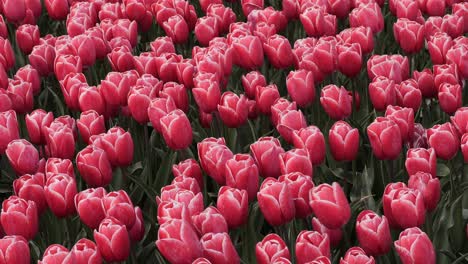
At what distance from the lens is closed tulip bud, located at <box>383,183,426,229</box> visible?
2.15 m

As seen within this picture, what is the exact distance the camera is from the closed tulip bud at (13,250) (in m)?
2.10

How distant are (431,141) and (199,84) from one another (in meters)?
0.85

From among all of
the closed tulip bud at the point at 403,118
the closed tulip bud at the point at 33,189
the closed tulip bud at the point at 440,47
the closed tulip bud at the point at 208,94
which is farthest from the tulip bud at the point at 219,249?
the closed tulip bud at the point at 440,47

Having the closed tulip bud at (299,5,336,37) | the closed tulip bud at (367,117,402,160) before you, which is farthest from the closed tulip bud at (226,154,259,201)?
the closed tulip bud at (299,5,336,37)

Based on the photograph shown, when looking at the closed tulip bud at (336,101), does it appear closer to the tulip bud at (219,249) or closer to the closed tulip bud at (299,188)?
the closed tulip bud at (299,188)

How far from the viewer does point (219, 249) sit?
79.3 inches

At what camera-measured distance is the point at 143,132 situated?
3248mm

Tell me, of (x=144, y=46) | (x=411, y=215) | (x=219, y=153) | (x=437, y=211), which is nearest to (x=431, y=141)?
(x=437, y=211)

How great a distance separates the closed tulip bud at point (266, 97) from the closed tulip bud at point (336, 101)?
187 mm

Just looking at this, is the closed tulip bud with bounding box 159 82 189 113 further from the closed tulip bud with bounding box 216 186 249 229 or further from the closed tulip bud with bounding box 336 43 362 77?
the closed tulip bud with bounding box 216 186 249 229

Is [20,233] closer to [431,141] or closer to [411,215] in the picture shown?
[411,215]

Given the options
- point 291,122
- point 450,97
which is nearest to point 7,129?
point 291,122

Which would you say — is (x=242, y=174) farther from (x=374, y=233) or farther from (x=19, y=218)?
(x=19, y=218)

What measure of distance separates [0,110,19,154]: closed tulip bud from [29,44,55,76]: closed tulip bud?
0.74 meters
